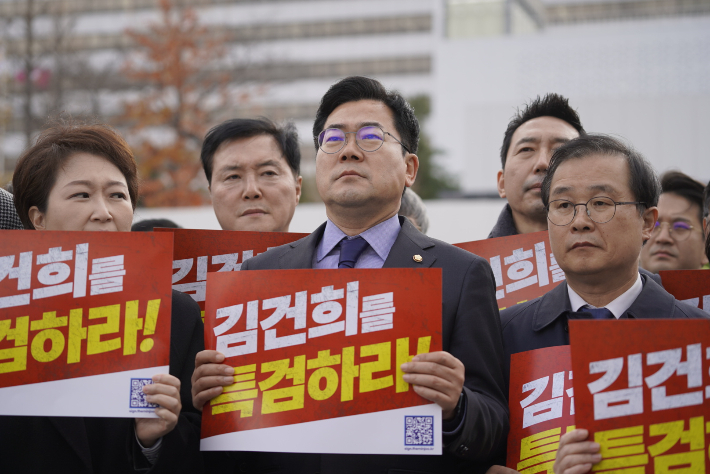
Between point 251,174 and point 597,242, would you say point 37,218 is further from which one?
point 597,242

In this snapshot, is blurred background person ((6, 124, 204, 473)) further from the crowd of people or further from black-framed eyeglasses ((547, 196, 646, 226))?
black-framed eyeglasses ((547, 196, 646, 226))

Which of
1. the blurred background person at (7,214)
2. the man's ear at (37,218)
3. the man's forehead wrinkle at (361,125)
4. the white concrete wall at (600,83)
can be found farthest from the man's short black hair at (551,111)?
the white concrete wall at (600,83)

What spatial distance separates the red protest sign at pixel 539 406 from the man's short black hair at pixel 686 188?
238cm

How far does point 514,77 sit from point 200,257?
65.5 feet

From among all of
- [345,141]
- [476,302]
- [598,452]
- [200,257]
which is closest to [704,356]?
[598,452]

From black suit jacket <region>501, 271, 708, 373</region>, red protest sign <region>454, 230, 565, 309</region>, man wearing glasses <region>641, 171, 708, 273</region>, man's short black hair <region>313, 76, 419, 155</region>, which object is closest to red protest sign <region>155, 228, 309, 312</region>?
man's short black hair <region>313, 76, 419, 155</region>

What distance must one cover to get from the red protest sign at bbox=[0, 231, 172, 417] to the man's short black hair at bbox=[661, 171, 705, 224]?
3.21 metres

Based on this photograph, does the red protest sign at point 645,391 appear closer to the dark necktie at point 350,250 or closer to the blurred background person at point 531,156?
the dark necktie at point 350,250

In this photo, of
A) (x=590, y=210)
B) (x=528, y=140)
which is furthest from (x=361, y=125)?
(x=528, y=140)

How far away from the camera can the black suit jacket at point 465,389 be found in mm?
2248

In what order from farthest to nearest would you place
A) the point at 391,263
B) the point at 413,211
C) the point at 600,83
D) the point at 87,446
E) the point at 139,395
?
the point at 600,83 → the point at 413,211 → the point at 391,263 → the point at 87,446 → the point at 139,395

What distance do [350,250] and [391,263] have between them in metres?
0.18

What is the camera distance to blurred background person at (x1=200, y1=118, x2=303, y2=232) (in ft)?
11.9

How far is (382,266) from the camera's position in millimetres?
2602
